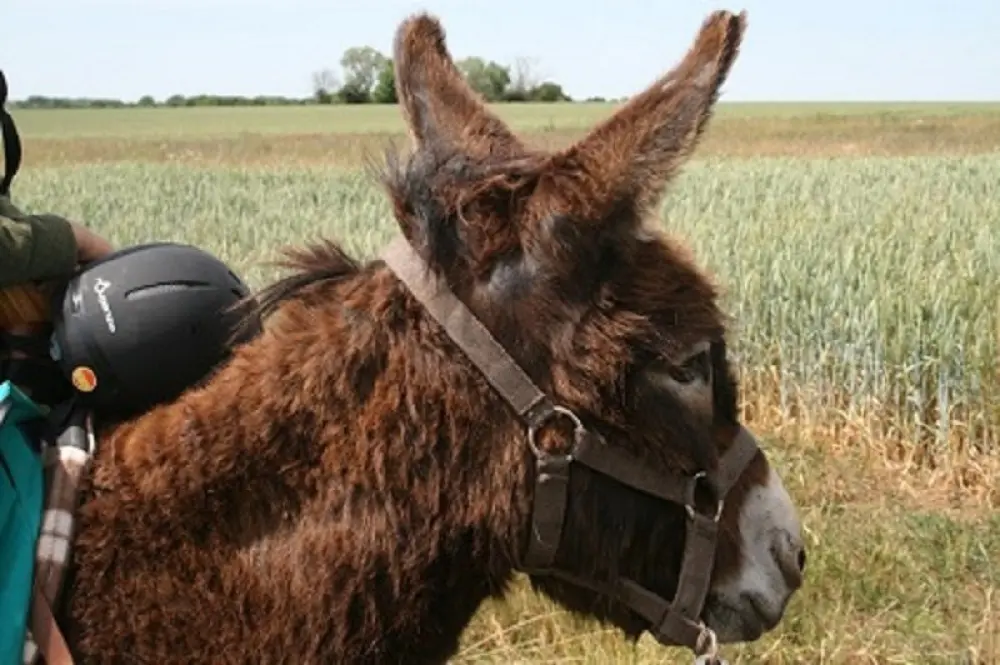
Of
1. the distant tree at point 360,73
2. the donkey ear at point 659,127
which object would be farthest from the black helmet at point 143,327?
the distant tree at point 360,73

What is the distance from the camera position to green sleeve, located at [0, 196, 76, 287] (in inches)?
91.6

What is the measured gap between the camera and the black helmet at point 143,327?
240 cm

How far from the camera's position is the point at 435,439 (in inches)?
88.7

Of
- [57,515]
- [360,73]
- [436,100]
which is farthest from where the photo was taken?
[360,73]

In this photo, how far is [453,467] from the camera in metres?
2.25

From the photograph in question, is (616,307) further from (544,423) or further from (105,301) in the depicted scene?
(105,301)

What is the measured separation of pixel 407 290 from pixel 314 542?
0.52 m

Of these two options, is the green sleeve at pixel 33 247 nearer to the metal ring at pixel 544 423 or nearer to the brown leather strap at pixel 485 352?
the brown leather strap at pixel 485 352

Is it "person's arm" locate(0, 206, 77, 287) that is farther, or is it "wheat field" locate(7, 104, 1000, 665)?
"wheat field" locate(7, 104, 1000, 665)

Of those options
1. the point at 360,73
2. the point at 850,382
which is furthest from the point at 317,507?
the point at 360,73

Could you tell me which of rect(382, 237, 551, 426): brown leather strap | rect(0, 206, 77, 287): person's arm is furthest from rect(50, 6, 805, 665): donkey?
rect(0, 206, 77, 287): person's arm

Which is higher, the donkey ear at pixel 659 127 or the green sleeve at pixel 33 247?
the donkey ear at pixel 659 127

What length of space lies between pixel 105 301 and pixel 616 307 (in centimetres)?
104

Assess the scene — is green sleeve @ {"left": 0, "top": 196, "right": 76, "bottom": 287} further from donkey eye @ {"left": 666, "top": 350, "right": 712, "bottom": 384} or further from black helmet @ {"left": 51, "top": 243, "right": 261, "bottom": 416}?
donkey eye @ {"left": 666, "top": 350, "right": 712, "bottom": 384}
